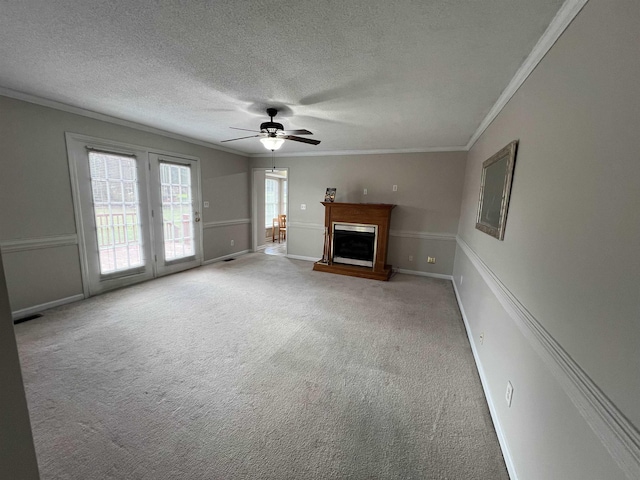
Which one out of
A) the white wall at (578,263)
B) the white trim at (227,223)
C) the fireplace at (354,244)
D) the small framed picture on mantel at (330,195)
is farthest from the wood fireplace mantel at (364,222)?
the white wall at (578,263)

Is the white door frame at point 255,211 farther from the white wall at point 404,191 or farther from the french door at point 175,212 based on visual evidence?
the french door at point 175,212

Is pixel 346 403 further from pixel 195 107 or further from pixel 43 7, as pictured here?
pixel 195 107

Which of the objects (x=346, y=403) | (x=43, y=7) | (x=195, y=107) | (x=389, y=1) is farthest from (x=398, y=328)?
(x=43, y=7)

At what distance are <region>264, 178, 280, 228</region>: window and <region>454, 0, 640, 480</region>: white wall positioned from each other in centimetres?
684

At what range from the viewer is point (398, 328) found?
2.93 meters

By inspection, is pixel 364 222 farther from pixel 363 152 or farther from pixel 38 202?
pixel 38 202

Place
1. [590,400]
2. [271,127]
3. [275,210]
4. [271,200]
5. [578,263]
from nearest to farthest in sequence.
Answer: [590,400], [578,263], [271,127], [271,200], [275,210]

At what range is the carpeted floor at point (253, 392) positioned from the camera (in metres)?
1.43

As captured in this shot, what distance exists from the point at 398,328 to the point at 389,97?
2377 millimetres

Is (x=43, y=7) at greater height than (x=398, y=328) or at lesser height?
greater

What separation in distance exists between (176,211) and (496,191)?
15.2 feet

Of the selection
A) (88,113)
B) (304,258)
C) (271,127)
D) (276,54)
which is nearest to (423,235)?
(304,258)

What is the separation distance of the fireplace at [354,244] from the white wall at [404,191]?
54 centimetres

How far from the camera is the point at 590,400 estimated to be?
0.85 metres
